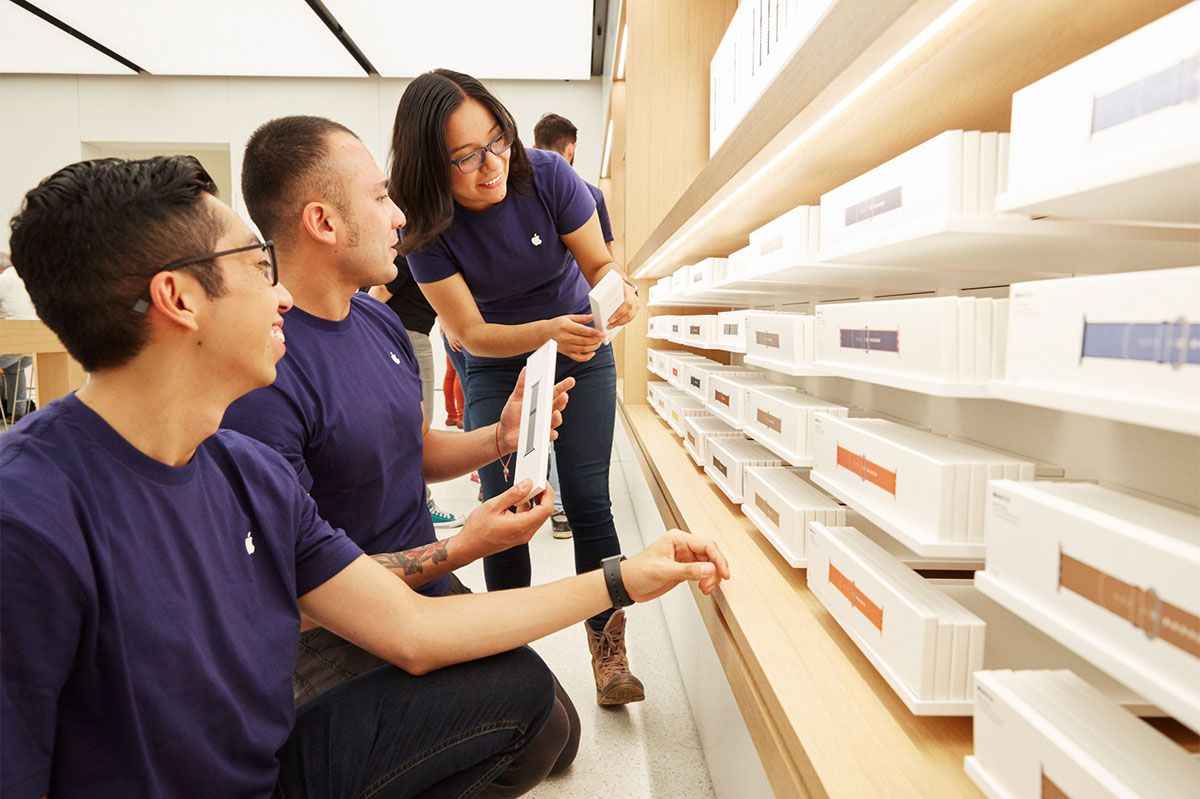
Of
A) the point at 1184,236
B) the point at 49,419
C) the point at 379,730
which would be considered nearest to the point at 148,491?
the point at 49,419

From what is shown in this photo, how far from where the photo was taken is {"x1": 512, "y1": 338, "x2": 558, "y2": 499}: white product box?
3.82ft

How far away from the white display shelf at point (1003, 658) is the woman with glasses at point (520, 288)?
2.99 feet

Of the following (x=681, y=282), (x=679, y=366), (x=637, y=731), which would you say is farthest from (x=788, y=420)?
(x=679, y=366)

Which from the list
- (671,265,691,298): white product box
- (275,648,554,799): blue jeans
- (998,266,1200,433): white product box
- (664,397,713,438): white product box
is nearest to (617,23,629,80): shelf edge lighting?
(671,265,691,298): white product box

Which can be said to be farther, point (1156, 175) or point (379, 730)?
point (379, 730)

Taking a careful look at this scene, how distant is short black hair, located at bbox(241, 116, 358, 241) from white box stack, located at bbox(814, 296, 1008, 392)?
0.86 meters

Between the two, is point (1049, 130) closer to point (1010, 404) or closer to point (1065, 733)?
point (1065, 733)

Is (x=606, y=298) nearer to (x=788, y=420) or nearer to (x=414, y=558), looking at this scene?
(x=788, y=420)

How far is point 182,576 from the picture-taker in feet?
2.57

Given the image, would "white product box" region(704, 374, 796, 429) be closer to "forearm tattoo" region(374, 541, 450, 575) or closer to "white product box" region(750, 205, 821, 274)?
"white product box" region(750, 205, 821, 274)

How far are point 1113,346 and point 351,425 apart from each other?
3.38ft

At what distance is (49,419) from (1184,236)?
1072mm

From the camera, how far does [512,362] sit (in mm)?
1817

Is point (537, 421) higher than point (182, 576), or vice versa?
point (537, 421)
